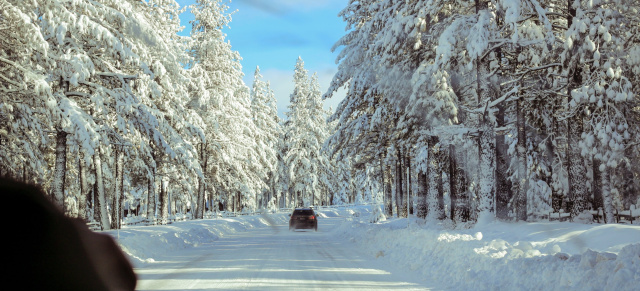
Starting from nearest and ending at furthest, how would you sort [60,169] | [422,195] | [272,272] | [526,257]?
[526,257], [272,272], [60,169], [422,195]

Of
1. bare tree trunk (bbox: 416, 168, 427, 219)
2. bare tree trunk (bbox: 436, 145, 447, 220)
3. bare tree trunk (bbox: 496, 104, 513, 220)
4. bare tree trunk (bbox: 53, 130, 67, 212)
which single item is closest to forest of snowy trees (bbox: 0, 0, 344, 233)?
bare tree trunk (bbox: 53, 130, 67, 212)

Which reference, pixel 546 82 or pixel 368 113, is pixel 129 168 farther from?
pixel 546 82

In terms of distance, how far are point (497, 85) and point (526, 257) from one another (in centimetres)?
1132

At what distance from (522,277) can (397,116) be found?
15852 millimetres

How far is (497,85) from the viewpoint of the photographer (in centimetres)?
1902

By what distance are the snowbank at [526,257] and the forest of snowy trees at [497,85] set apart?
15.7ft

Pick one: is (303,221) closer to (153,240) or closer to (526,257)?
(153,240)

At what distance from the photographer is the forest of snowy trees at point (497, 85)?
16.3 metres

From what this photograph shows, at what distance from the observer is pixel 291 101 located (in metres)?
65.9

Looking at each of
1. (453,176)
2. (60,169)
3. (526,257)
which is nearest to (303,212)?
(453,176)

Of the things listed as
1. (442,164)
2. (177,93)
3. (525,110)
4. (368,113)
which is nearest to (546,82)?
(525,110)

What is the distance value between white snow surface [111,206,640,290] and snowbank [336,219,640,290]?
0.06 ft

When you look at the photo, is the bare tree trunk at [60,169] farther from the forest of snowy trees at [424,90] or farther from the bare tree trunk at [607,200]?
the bare tree trunk at [607,200]

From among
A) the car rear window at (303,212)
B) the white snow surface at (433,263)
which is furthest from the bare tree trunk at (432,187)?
the car rear window at (303,212)
